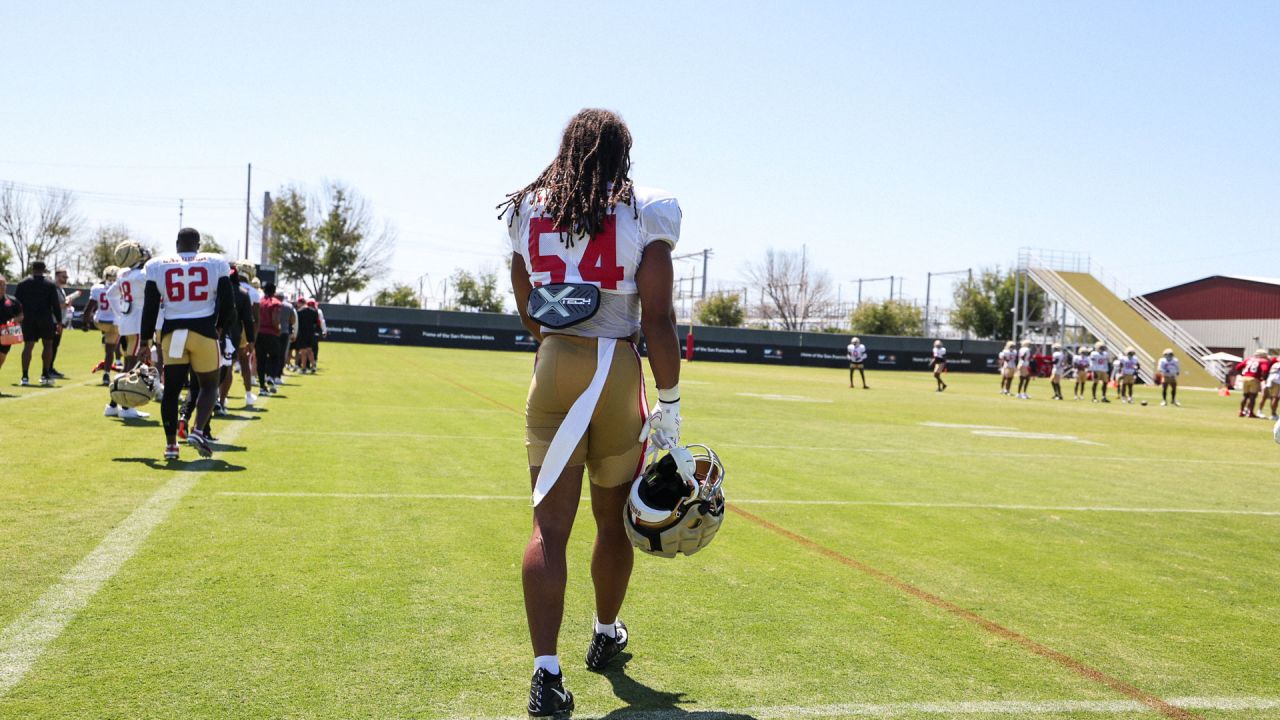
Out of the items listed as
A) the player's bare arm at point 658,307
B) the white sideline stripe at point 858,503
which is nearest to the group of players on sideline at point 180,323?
the white sideline stripe at point 858,503

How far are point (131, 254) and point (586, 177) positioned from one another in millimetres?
9982

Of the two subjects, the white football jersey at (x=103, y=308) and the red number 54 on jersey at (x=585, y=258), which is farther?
the white football jersey at (x=103, y=308)

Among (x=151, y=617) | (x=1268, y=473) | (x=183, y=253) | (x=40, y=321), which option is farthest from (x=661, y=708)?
(x=40, y=321)

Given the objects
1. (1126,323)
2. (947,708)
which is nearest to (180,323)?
(947,708)

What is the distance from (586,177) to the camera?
150 inches

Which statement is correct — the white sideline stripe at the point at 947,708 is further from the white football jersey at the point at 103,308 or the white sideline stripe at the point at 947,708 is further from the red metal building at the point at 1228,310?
the red metal building at the point at 1228,310

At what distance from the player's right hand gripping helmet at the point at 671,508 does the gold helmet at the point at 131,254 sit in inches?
385

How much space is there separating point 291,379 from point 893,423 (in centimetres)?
1277

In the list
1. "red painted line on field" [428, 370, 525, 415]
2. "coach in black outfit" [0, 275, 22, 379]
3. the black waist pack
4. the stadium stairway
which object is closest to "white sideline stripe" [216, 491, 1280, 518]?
the black waist pack

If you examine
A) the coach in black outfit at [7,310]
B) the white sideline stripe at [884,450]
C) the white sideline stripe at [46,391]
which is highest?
the coach in black outfit at [7,310]

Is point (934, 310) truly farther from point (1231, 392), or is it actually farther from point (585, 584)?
point (585, 584)

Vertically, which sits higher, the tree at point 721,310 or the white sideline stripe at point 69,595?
the tree at point 721,310

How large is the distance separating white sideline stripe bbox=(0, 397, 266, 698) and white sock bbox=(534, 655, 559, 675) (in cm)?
178

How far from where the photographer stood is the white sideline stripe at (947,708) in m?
3.57
